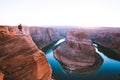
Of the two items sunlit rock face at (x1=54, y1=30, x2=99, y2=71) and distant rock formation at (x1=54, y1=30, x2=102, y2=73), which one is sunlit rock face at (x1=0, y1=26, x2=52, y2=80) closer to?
distant rock formation at (x1=54, y1=30, x2=102, y2=73)

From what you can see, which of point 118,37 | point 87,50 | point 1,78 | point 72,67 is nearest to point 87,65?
point 72,67

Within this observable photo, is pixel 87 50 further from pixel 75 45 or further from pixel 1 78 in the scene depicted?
pixel 1 78

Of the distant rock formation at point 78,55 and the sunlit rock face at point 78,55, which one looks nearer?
the distant rock formation at point 78,55

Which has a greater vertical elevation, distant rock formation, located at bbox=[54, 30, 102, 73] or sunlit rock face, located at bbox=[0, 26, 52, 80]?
sunlit rock face, located at bbox=[0, 26, 52, 80]

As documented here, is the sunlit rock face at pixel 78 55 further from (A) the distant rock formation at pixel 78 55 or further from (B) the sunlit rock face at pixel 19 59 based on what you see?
(B) the sunlit rock face at pixel 19 59

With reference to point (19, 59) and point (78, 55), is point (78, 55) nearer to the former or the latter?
point (78, 55)

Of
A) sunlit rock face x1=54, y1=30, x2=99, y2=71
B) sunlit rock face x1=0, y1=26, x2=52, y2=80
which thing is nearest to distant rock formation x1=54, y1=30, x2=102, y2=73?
sunlit rock face x1=54, y1=30, x2=99, y2=71

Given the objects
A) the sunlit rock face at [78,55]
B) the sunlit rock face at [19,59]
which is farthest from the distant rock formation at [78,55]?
the sunlit rock face at [19,59]
